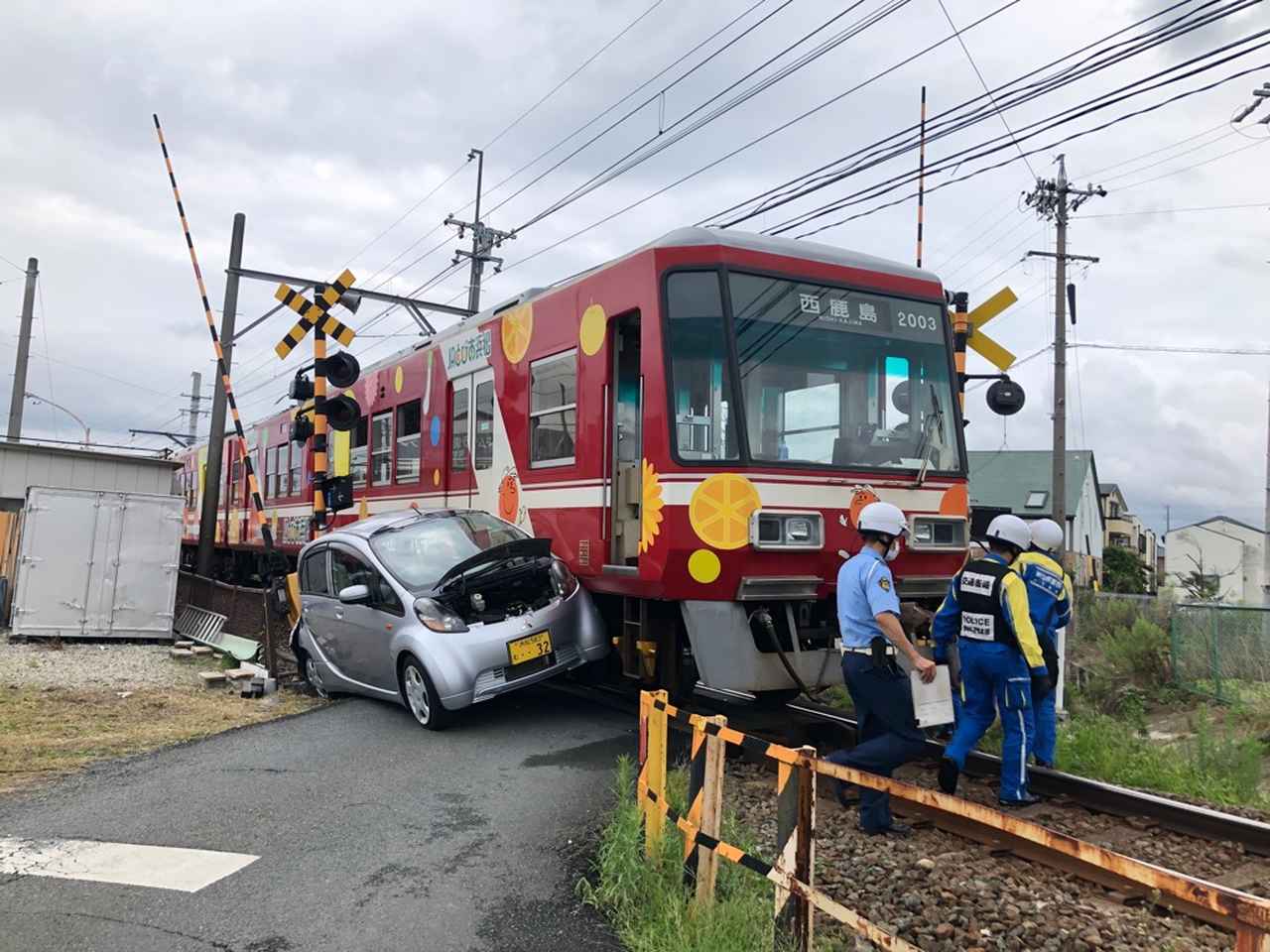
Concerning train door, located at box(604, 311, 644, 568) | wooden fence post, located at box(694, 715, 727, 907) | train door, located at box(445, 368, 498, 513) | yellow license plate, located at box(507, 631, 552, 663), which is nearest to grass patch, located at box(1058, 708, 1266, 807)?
train door, located at box(604, 311, 644, 568)

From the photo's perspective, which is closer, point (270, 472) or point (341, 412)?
point (341, 412)

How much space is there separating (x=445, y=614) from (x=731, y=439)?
266cm

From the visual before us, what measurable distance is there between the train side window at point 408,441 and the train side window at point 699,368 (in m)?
5.00

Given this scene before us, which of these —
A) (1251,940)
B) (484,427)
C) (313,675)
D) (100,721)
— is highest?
(484,427)

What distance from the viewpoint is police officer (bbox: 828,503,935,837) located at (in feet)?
17.6

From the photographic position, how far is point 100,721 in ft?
29.2

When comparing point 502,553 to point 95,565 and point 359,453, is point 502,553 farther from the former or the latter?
point 95,565

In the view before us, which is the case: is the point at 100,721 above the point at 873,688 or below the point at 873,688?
below

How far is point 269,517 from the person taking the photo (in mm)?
18234

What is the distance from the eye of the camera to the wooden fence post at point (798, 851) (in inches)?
143

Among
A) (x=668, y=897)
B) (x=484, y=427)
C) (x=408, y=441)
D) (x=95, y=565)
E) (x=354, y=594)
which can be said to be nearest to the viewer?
(x=668, y=897)

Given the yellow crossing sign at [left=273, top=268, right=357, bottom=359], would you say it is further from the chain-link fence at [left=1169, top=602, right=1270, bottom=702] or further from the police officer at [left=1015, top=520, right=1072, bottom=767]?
the chain-link fence at [left=1169, top=602, right=1270, bottom=702]

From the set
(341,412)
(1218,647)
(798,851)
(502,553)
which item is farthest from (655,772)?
(1218,647)

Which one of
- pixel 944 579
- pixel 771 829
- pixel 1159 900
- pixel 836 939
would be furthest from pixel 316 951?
pixel 944 579
